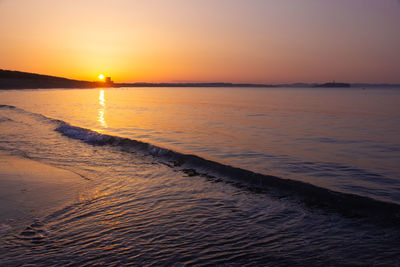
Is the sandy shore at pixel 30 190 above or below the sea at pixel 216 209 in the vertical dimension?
below

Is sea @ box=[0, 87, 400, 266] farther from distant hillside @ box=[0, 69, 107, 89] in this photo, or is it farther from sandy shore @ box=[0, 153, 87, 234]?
distant hillside @ box=[0, 69, 107, 89]

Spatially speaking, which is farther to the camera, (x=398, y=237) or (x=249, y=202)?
(x=249, y=202)

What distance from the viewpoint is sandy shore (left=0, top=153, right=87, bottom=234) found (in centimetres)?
683

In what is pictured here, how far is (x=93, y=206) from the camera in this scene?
7.44 meters

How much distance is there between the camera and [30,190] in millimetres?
8656

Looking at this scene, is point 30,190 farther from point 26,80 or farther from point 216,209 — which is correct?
point 26,80

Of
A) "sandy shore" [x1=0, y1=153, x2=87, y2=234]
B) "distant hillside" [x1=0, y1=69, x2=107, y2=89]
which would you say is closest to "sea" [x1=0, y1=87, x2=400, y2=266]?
"sandy shore" [x1=0, y1=153, x2=87, y2=234]

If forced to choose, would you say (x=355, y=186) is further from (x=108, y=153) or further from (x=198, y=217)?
(x=108, y=153)

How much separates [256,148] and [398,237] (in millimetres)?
9984

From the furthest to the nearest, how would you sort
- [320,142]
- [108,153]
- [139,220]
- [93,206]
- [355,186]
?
Result: [320,142], [108,153], [355,186], [93,206], [139,220]

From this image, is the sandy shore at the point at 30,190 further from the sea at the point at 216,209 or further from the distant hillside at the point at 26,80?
the distant hillside at the point at 26,80

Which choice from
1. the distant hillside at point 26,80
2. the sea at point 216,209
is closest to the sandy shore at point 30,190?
the sea at point 216,209

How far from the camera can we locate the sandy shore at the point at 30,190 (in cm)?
683

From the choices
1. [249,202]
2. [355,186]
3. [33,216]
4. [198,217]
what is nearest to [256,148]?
[355,186]
